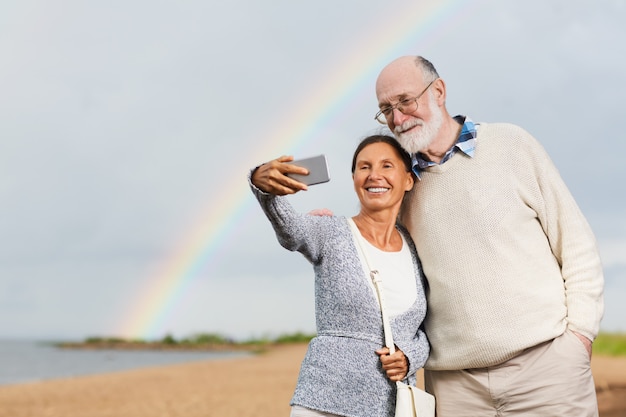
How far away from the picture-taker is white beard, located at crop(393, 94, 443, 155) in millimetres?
3246

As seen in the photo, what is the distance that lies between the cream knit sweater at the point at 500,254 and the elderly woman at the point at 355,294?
0.17 metres

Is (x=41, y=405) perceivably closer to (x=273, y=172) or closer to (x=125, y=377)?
(x=125, y=377)

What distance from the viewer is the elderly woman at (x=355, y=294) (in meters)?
2.80

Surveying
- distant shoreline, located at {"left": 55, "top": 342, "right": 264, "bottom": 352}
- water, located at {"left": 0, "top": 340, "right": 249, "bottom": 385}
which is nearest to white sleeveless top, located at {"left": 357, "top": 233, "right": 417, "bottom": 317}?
water, located at {"left": 0, "top": 340, "right": 249, "bottom": 385}

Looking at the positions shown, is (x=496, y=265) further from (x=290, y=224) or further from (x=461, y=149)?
(x=290, y=224)

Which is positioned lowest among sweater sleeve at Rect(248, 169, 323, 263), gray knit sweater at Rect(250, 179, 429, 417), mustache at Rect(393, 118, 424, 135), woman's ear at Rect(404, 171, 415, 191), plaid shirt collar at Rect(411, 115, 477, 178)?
gray knit sweater at Rect(250, 179, 429, 417)

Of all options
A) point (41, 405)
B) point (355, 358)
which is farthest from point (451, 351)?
point (41, 405)

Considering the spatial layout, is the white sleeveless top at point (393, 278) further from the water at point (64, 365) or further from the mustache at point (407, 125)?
the water at point (64, 365)

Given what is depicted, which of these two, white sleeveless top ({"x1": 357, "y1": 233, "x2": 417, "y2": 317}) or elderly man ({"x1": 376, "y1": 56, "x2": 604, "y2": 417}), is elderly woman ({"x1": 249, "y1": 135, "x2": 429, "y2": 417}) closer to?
white sleeveless top ({"x1": 357, "y1": 233, "x2": 417, "y2": 317})

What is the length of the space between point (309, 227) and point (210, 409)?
9456 mm

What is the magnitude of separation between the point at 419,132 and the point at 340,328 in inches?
39.4

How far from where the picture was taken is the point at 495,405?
3307 mm

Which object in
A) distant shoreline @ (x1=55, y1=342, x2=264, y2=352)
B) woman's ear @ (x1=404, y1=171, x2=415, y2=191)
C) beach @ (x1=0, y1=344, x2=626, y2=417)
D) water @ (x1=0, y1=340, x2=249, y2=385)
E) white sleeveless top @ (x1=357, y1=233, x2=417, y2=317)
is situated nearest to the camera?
white sleeveless top @ (x1=357, y1=233, x2=417, y2=317)

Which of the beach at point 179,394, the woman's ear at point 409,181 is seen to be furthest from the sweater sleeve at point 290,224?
the beach at point 179,394
